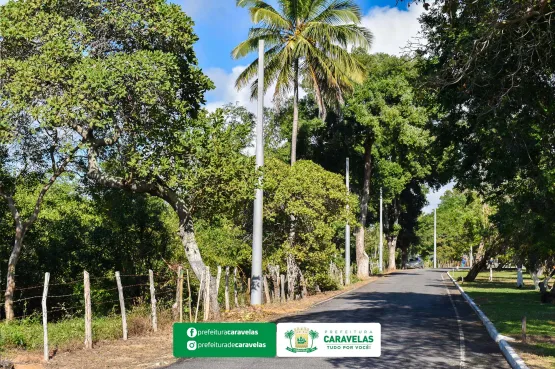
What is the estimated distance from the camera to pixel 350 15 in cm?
3020

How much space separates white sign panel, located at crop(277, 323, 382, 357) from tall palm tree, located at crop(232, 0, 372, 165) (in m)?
20.9

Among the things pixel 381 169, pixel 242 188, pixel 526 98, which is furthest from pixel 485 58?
pixel 381 169

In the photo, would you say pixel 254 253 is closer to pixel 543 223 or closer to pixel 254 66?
pixel 543 223

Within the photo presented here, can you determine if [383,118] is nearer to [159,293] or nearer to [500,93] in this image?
[159,293]

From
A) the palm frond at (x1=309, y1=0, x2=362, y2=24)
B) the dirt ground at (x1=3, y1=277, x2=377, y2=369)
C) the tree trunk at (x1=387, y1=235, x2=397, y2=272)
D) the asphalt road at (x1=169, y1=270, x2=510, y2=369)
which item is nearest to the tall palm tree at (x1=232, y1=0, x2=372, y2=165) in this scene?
the palm frond at (x1=309, y1=0, x2=362, y2=24)

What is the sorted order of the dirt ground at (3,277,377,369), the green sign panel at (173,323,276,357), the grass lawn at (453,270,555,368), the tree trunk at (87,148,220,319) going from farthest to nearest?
the tree trunk at (87,148,220,319)
the grass lawn at (453,270,555,368)
the dirt ground at (3,277,377,369)
the green sign panel at (173,323,276,357)

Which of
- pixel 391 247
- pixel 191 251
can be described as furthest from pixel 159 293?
pixel 391 247

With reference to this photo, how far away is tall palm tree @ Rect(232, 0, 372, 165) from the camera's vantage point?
3012 centimetres

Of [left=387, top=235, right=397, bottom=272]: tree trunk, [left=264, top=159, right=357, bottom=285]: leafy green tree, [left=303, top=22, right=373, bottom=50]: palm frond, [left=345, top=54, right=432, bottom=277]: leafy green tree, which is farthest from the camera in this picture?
[left=387, top=235, right=397, bottom=272]: tree trunk

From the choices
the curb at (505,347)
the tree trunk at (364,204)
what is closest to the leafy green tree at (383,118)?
the tree trunk at (364,204)

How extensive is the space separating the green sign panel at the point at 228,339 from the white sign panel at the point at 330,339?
19 cm

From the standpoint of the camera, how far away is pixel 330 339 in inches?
374

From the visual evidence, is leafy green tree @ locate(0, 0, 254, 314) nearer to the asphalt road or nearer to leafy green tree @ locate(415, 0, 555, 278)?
the asphalt road

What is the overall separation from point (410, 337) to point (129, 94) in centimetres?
901
